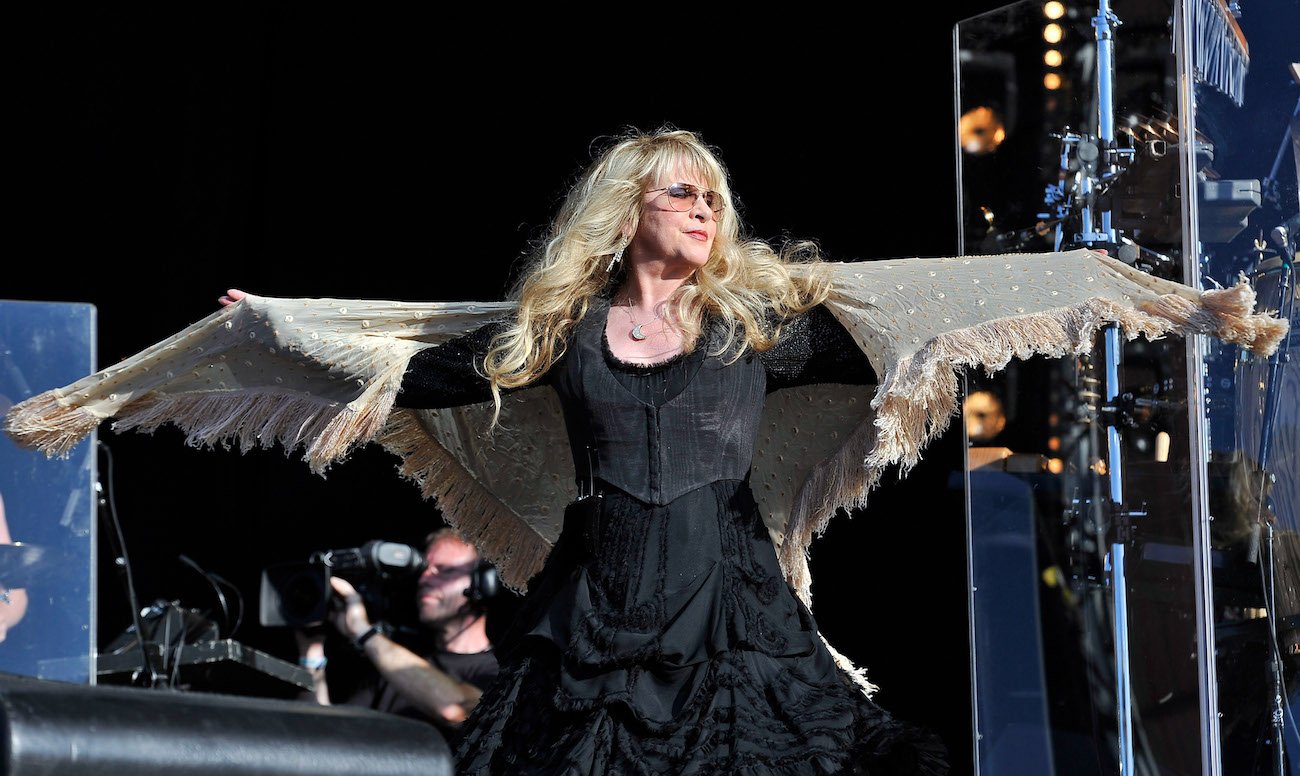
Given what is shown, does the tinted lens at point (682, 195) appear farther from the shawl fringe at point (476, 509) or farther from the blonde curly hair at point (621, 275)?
the shawl fringe at point (476, 509)

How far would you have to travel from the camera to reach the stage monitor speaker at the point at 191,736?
2.35 ft

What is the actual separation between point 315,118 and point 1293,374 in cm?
298

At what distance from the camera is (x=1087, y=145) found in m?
2.80

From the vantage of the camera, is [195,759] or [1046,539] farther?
[1046,539]

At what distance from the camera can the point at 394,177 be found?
4590mm

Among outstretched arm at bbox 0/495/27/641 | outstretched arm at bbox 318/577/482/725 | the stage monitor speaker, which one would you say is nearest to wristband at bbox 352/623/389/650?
outstretched arm at bbox 318/577/482/725

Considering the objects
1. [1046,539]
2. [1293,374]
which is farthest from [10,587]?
[1293,374]

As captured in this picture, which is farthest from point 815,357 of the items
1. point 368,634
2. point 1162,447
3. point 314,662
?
point 314,662

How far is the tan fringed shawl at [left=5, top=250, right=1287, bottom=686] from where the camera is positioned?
2264mm

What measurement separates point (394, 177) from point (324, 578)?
154cm

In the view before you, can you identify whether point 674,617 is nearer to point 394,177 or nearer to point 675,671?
point 675,671

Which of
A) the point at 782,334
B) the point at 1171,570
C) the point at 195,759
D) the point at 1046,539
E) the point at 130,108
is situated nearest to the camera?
the point at 195,759

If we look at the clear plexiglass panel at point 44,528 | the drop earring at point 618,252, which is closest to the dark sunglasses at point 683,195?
the drop earring at point 618,252

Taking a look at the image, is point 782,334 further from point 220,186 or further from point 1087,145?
point 220,186
